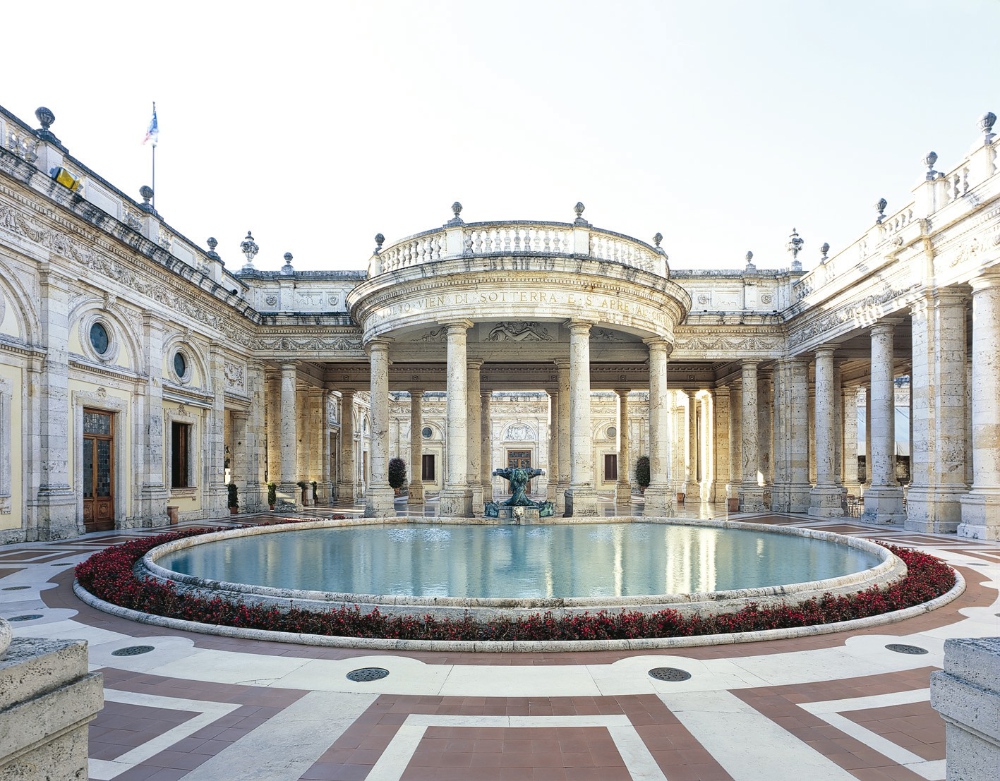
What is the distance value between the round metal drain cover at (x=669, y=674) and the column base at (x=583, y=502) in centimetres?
1410

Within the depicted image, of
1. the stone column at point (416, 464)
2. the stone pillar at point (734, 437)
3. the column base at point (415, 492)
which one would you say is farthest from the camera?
the stone pillar at point (734, 437)

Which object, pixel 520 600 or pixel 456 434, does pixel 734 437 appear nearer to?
pixel 456 434

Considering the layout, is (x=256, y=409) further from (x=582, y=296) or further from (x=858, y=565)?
(x=858, y=565)

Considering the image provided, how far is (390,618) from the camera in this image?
7.59 m

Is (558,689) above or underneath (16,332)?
underneath

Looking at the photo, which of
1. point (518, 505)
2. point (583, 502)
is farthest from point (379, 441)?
point (583, 502)

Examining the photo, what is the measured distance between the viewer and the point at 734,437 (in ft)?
110

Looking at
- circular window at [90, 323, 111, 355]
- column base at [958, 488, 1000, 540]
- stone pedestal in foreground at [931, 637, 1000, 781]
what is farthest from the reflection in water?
circular window at [90, 323, 111, 355]

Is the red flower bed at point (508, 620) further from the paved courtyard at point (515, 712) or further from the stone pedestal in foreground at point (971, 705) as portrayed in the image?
the stone pedestal in foreground at point (971, 705)

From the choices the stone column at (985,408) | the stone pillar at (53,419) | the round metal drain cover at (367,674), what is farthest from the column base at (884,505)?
the stone pillar at (53,419)

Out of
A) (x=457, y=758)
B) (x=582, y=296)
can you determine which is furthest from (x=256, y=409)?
(x=457, y=758)

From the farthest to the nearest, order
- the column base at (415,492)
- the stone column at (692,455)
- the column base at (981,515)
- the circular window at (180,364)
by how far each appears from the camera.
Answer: the stone column at (692,455)
the column base at (415,492)
the circular window at (180,364)
the column base at (981,515)

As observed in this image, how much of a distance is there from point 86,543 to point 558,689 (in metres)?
14.5

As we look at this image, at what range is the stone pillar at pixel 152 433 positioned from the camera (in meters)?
20.1
